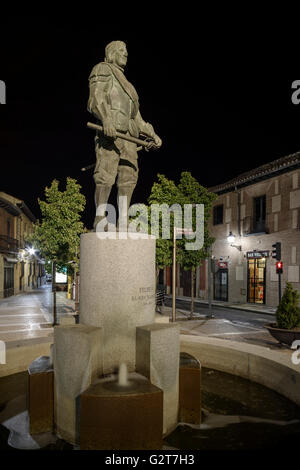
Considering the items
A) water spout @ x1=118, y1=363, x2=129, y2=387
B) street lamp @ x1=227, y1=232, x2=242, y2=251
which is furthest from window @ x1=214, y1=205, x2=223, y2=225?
water spout @ x1=118, y1=363, x2=129, y2=387

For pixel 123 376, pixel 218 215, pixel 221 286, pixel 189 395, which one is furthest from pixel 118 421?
pixel 218 215

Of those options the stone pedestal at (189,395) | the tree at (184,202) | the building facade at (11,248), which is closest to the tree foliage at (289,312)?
the stone pedestal at (189,395)

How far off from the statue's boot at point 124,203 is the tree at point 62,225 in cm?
1096

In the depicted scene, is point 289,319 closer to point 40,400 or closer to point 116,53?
point 40,400

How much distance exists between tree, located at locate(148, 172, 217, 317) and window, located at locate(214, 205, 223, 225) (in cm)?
1062

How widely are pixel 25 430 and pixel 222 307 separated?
60.8 ft

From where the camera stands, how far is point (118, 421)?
3033 millimetres

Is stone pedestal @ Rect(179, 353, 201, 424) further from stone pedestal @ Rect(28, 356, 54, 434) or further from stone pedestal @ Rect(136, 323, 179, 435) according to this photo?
stone pedestal @ Rect(28, 356, 54, 434)

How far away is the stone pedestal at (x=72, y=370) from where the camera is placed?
347cm

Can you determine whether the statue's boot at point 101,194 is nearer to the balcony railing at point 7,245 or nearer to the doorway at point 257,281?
the doorway at point 257,281

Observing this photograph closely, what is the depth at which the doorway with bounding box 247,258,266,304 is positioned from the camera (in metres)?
22.6

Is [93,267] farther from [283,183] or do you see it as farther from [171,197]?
[283,183]

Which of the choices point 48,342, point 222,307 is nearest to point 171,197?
point 222,307

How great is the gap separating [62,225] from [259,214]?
47.3 ft
